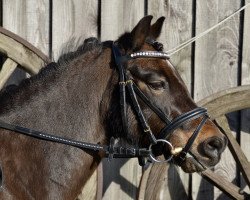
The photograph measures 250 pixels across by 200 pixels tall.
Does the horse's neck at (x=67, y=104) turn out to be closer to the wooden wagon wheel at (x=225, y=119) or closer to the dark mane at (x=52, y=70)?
the dark mane at (x=52, y=70)

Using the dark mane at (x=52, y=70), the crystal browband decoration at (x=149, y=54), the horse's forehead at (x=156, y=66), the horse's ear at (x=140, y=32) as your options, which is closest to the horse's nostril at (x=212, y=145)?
the horse's forehead at (x=156, y=66)

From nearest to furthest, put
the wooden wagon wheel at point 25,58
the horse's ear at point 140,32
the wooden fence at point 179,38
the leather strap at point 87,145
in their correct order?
the leather strap at point 87,145 < the horse's ear at point 140,32 < the wooden wagon wheel at point 25,58 < the wooden fence at point 179,38

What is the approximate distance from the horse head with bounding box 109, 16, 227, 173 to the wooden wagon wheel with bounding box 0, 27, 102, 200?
56.4 inches

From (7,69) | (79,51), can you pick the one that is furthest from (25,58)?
(79,51)

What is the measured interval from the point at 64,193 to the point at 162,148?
1.89 ft

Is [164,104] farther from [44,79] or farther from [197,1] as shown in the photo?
[197,1]

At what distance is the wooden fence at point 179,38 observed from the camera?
5328mm

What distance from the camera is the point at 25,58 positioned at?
→ 487cm

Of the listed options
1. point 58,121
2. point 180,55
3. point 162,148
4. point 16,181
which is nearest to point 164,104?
point 162,148

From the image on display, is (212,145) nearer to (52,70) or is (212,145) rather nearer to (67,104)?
(67,104)

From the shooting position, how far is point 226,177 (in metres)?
5.57

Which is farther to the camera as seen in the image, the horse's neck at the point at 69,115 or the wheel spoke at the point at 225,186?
the wheel spoke at the point at 225,186

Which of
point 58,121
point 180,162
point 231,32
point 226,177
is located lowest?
point 226,177

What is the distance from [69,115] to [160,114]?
1.59 feet
